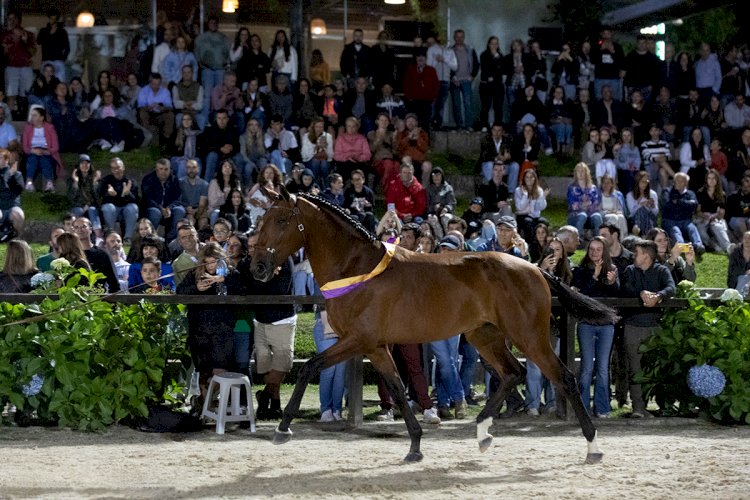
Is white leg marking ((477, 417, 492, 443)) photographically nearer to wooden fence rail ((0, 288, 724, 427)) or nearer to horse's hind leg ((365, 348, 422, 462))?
horse's hind leg ((365, 348, 422, 462))

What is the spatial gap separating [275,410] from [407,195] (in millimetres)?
6654

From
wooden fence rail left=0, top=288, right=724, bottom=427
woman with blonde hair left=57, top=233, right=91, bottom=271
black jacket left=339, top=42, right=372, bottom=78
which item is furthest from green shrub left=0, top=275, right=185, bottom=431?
black jacket left=339, top=42, right=372, bottom=78

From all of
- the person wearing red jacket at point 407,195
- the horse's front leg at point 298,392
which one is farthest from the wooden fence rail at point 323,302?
the person wearing red jacket at point 407,195

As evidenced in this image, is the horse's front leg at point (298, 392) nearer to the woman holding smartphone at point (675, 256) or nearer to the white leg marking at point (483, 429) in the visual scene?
the white leg marking at point (483, 429)

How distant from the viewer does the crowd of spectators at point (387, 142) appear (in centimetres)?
1485

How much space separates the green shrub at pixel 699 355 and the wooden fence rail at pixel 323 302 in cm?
18

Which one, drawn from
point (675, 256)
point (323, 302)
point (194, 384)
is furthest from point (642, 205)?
point (194, 384)

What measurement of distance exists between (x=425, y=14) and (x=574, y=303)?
1467cm

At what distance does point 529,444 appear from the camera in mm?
9727

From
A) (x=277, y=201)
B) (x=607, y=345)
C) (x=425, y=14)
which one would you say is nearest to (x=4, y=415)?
(x=277, y=201)

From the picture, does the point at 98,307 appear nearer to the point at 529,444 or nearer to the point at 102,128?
the point at 529,444

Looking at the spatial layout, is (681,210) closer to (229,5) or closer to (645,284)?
(645,284)

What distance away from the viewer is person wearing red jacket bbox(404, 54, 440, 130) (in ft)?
68.5

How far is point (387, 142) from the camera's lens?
19.0m
